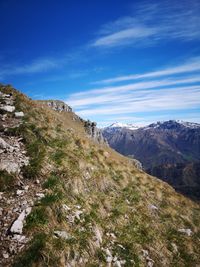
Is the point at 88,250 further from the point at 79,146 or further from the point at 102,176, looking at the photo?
the point at 79,146

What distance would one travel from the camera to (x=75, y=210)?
533 inches

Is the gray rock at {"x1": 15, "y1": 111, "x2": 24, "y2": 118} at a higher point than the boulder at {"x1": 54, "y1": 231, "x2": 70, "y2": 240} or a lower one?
higher

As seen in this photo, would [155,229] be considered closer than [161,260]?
No

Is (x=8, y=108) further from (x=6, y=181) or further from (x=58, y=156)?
(x=6, y=181)

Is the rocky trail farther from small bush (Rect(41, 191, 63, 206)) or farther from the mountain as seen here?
small bush (Rect(41, 191, 63, 206))

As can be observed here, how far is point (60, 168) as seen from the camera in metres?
15.8

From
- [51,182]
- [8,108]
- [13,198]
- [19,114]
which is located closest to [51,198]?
[51,182]

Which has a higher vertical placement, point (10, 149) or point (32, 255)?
point (10, 149)

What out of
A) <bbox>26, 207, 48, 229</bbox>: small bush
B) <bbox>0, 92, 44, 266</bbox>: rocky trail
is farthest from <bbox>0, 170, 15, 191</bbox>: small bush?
<bbox>26, 207, 48, 229</bbox>: small bush

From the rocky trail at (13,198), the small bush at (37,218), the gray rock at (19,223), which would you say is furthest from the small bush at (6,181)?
the small bush at (37,218)

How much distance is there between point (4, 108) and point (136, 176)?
44.2 ft

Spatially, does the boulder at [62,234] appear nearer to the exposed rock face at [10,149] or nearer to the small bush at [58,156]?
the exposed rock face at [10,149]

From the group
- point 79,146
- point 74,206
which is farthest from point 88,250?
point 79,146

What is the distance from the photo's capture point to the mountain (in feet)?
Result: 35.6
